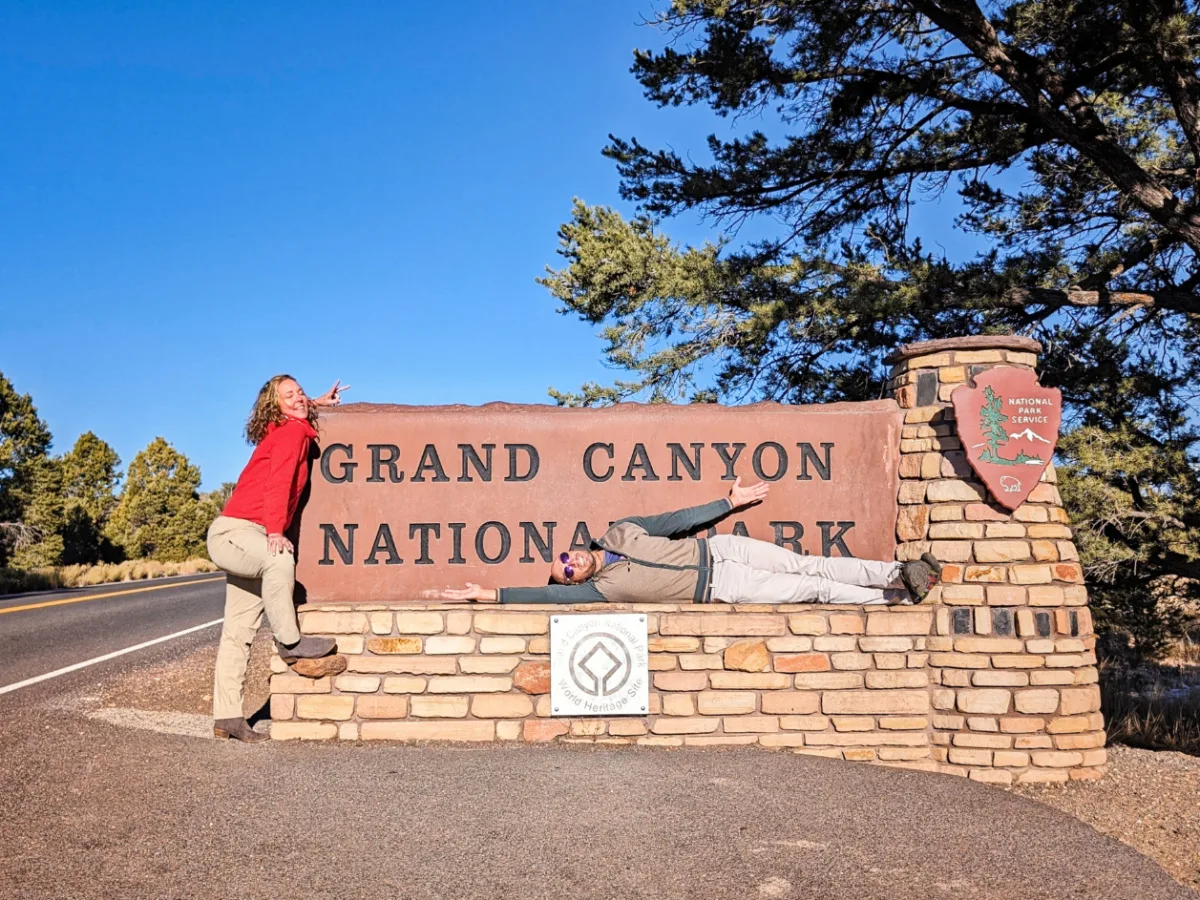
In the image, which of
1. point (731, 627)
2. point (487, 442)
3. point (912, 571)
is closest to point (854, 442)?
point (912, 571)

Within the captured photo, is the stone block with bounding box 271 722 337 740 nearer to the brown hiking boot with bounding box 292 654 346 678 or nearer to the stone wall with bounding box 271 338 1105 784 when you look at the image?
the stone wall with bounding box 271 338 1105 784

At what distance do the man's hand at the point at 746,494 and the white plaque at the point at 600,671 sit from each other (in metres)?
1.01

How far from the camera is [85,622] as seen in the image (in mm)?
12812

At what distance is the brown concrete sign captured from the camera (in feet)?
20.7

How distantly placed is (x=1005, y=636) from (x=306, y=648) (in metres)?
4.14

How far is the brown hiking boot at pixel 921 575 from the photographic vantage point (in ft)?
19.2

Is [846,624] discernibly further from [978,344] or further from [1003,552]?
[978,344]

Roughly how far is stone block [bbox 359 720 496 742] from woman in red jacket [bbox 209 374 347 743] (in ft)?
1.77

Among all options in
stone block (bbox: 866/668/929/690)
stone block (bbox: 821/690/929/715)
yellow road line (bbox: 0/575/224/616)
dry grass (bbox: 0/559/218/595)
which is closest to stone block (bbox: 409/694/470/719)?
stone block (bbox: 821/690/929/715)

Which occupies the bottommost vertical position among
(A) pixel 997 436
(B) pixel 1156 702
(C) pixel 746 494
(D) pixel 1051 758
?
(B) pixel 1156 702

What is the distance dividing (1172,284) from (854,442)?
5607mm

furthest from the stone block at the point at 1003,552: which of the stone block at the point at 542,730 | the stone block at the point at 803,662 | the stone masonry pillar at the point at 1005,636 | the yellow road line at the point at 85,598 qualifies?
the yellow road line at the point at 85,598

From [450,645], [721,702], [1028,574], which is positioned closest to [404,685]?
[450,645]

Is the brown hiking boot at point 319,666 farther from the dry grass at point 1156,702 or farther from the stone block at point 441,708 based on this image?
the dry grass at point 1156,702
